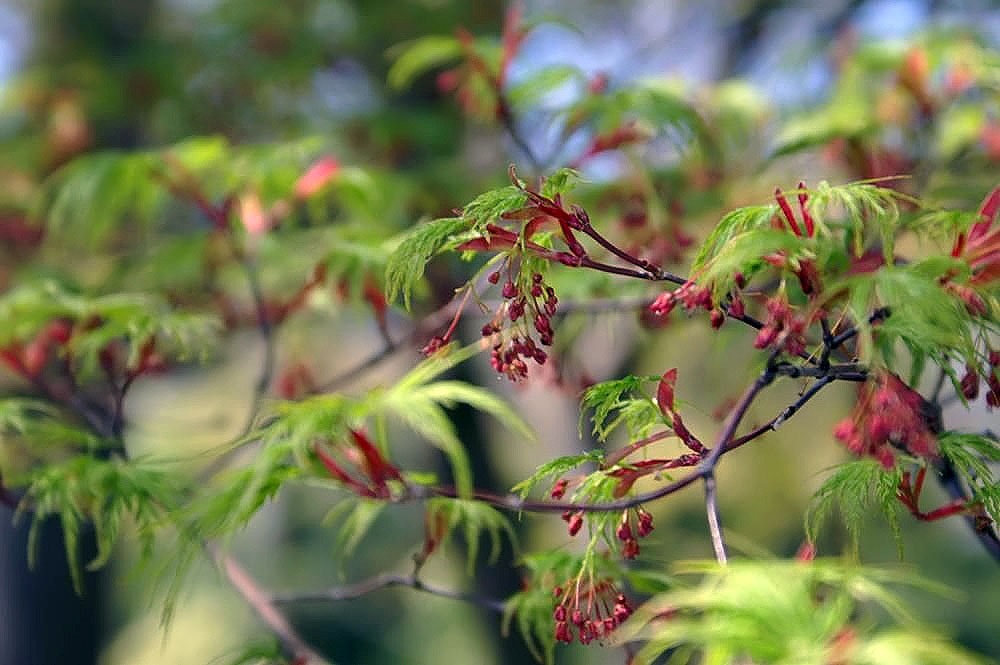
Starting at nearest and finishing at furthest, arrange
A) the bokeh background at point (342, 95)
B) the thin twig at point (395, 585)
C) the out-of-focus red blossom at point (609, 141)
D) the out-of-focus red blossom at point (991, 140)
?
the thin twig at point (395, 585)
the out-of-focus red blossom at point (609, 141)
the out-of-focus red blossom at point (991, 140)
the bokeh background at point (342, 95)

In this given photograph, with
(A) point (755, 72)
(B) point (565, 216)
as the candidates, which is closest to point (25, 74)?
(A) point (755, 72)

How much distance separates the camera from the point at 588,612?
92 centimetres

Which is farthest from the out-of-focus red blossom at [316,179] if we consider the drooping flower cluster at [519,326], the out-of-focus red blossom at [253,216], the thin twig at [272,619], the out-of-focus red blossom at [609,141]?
the drooping flower cluster at [519,326]

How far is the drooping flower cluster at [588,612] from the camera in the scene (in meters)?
0.90

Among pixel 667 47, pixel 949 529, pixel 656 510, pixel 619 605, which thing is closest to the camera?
pixel 619 605

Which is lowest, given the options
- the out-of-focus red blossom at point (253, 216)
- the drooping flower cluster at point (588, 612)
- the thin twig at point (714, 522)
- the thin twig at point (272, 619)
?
the thin twig at point (272, 619)

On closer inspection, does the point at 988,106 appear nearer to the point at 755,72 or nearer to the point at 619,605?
the point at 755,72

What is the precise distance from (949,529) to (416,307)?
3.92m

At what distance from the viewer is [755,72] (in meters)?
2.88

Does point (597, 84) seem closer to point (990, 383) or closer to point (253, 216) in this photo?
point (253, 216)

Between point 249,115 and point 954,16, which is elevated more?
point 954,16

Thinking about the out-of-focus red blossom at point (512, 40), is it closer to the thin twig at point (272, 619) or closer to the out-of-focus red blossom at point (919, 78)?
the out-of-focus red blossom at point (919, 78)

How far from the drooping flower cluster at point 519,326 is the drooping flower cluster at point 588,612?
202mm

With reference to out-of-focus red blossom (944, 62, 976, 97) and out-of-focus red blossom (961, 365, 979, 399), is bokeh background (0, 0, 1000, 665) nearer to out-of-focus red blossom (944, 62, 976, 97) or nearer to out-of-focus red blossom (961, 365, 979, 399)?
out-of-focus red blossom (944, 62, 976, 97)
